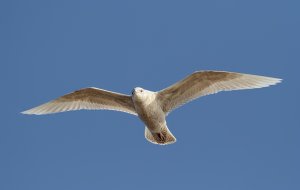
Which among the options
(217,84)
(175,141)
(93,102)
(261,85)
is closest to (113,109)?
(93,102)

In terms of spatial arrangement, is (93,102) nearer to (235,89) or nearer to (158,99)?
(158,99)

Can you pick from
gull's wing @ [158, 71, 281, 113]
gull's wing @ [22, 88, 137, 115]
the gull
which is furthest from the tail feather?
gull's wing @ [22, 88, 137, 115]

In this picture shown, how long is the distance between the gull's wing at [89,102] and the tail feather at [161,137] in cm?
79

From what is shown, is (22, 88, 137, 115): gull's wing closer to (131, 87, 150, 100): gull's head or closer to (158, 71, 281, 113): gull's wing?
(131, 87, 150, 100): gull's head

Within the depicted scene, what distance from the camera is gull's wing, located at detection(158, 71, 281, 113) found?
58.3 ft

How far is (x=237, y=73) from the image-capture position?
1791 cm

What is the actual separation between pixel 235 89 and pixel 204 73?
1.03 metres

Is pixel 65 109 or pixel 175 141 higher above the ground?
pixel 65 109

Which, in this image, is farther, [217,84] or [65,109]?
[65,109]

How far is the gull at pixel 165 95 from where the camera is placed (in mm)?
17656

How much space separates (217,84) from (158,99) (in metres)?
1.74

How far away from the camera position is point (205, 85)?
17953mm

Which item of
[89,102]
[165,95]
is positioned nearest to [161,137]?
[165,95]

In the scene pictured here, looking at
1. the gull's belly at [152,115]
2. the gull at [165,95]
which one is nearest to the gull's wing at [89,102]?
the gull at [165,95]
